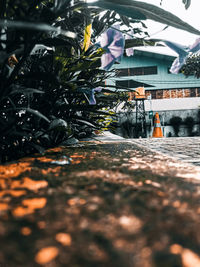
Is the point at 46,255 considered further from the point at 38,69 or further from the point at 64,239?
the point at 38,69

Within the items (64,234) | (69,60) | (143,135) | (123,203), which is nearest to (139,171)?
(123,203)

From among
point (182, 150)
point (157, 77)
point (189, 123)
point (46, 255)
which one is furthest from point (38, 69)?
point (157, 77)

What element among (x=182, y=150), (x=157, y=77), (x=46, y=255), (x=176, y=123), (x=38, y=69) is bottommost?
(x=182, y=150)

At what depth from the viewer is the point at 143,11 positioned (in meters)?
0.62

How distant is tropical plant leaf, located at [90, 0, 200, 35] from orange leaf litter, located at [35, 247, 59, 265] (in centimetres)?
58

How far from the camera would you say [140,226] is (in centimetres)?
24

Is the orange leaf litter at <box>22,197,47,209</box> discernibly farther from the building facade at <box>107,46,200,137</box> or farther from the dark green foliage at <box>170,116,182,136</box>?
the building facade at <box>107,46,200,137</box>

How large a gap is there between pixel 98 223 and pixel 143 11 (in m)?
0.61

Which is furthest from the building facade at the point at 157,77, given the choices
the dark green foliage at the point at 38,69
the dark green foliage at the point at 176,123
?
the dark green foliage at the point at 38,69

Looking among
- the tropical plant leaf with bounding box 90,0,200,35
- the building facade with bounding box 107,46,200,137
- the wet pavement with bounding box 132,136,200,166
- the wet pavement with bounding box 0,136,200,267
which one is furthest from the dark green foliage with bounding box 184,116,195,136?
the wet pavement with bounding box 0,136,200,267

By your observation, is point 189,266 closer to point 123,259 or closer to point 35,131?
point 123,259

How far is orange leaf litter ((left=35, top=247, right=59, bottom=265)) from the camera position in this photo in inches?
7.3

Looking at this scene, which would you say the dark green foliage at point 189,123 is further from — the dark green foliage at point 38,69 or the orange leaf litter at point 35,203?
the orange leaf litter at point 35,203

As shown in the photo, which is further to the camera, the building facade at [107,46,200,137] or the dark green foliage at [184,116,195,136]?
the building facade at [107,46,200,137]
